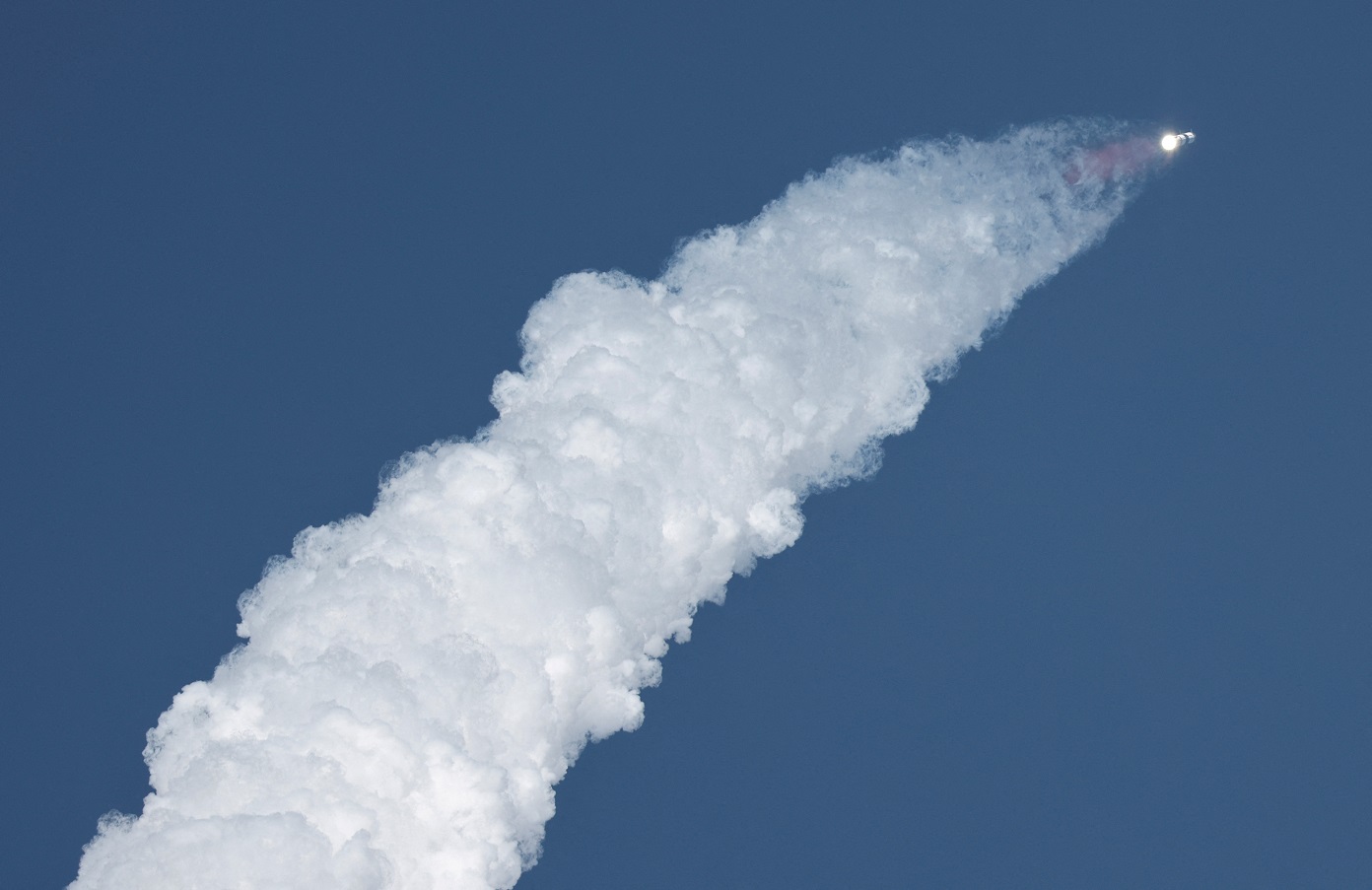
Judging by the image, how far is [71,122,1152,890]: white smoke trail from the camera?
5988cm

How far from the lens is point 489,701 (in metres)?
62.7

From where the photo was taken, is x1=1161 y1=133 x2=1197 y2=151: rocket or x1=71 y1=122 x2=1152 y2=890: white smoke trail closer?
x1=71 y1=122 x2=1152 y2=890: white smoke trail

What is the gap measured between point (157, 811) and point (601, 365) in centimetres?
2373

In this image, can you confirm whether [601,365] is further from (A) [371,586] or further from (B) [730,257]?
(A) [371,586]

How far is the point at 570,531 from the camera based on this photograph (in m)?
65.4

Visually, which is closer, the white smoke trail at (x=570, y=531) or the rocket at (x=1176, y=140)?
the white smoke trail at (x=570, y=531)

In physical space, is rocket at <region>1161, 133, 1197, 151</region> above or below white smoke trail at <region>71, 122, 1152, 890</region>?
above

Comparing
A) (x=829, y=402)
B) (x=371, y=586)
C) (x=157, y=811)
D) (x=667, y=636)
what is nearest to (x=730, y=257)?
(x=829, y=402)

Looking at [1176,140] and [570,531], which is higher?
[1176,140]

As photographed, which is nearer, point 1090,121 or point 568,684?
point 568,684

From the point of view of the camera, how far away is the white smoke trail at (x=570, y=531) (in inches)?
2357

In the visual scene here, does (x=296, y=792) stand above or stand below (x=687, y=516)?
below

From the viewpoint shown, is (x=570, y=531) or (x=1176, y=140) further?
(x=1176, y=140)

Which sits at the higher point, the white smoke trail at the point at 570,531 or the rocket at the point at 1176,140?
the rocket at the point at 1176,140
